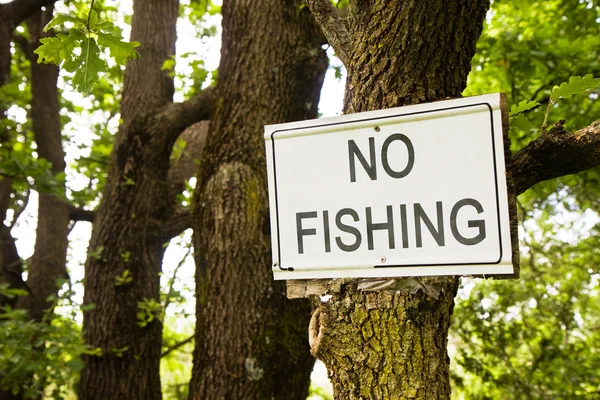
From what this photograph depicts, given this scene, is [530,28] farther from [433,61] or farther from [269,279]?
[433,61]

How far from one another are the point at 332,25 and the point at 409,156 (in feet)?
2.02

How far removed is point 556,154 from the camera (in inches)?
49.8

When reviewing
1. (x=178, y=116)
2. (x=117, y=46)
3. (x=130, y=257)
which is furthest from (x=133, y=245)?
(x=117, y=46)

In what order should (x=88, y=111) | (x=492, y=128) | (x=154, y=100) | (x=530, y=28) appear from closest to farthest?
(x=492, y=128)
(x=154, y=100)
(x=530, y=28)
(x=88, y=111)

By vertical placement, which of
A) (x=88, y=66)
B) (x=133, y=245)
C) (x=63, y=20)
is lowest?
(x=133, y=245)

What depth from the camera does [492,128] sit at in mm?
1091

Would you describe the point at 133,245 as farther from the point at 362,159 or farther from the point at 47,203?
the point at 362,159

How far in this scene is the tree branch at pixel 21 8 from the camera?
14.4 ft

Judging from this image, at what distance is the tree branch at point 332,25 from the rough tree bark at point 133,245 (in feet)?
9.61

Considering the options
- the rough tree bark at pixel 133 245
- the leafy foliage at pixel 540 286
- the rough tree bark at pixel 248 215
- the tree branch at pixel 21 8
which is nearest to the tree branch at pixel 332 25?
the rough tree bark at pixel 248 215

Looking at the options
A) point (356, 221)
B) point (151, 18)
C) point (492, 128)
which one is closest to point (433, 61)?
point (492, 128)

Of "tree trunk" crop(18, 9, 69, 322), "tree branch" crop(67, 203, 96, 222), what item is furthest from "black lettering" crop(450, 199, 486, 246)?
"tree branch" crop(67, 203, 96, 222)

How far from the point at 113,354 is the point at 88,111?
3.75 metres

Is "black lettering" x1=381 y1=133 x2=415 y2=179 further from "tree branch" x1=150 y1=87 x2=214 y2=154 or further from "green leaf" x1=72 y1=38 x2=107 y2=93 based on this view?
"tree branch" x1=150 y1=87 x2=214 y2=154
